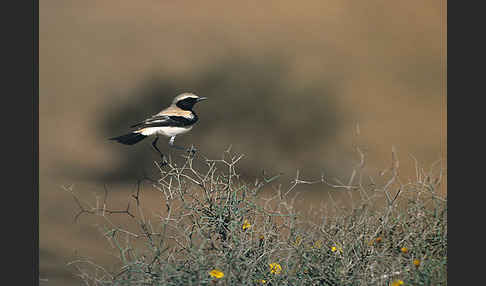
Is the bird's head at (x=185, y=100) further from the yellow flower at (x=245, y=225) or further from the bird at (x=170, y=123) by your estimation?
the yellow flower at (x=245, y=225)

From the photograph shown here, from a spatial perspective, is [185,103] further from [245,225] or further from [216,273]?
[216,273]

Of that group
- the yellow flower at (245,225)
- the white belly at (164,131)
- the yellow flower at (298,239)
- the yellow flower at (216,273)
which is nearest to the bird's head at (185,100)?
the white belly at (164,131)

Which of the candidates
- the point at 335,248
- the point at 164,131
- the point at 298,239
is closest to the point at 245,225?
the point at 298,239

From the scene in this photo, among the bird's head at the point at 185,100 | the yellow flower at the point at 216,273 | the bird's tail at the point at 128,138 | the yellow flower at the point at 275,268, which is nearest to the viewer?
the yellow flower at the point at 216,273

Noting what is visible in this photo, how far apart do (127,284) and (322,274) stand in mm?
883

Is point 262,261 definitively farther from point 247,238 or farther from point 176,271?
point 176,271

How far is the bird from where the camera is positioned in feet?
11.9

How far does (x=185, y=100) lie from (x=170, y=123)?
0.22 m

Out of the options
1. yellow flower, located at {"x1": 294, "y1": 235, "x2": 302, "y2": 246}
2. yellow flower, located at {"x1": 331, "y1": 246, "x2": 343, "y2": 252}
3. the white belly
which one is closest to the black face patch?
the white belly

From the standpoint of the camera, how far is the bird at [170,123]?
3629mm

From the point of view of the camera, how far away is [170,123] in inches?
146

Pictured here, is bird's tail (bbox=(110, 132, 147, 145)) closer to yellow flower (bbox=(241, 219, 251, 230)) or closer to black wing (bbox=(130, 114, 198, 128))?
black wing (bbox=(130, 114, 198, 128))

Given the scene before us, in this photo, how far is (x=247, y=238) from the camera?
9.91 feet
